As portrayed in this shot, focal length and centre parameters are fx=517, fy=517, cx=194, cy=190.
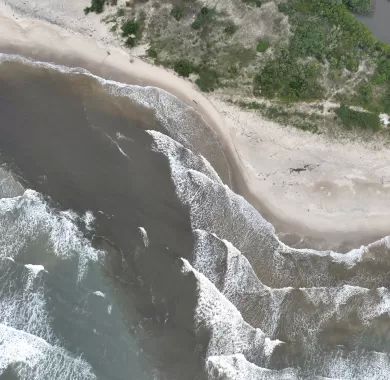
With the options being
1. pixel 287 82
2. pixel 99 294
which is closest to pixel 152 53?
pixel 287 82

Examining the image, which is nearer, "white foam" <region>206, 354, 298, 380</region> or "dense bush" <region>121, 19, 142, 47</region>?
"white foam" <region>206, 354, 298, 380</region>

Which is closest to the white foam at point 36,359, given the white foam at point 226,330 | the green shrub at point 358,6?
the white foam at point 226,330

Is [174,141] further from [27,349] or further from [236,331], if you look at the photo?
[27,349]

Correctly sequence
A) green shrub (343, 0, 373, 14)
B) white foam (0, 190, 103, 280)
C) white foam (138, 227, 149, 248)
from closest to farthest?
white foam (0, 190, 103, 280)
white foam (138, 227, 149, 248)
green shrub (343, 0, 373, 14)

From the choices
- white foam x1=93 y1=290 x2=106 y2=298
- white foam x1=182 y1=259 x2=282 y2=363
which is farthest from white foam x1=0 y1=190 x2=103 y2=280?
white foam x1=182 y1=259 x2=282 y2=363

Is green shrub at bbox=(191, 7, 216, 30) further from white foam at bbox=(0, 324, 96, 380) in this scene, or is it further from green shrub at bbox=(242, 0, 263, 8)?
white foam at bbox=(0, 324, 96, 380)

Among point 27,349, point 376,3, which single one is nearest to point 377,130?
point 376,3

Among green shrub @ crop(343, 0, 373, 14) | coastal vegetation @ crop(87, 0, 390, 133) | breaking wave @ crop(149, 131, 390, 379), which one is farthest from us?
green shrub @ crop(343, 0, 373, 14)
